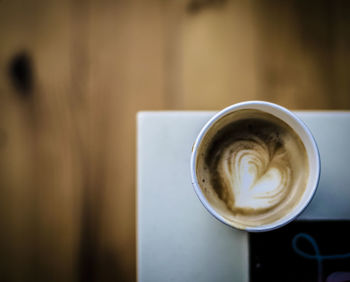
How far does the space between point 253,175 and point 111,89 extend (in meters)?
0.56

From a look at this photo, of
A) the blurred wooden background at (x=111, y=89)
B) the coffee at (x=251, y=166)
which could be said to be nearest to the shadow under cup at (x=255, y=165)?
the coffee at (x=251, y=166)

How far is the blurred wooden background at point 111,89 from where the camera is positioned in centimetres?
84

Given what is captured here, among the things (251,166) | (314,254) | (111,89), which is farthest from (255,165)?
(111,89)

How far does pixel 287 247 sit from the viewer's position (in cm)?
46

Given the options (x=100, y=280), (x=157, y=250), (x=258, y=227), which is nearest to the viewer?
(x=258, y=227)

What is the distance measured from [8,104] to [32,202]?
0.33 metres

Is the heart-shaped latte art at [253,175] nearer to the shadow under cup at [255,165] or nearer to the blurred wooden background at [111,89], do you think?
the shadow under cup at [255,165]

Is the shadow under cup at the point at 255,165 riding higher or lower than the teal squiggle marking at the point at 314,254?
higher

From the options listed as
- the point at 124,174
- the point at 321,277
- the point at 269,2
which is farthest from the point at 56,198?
the point at 269,2

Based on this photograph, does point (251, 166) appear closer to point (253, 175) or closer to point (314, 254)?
point (253, 175)

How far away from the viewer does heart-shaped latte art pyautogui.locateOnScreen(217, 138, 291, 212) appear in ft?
1.49

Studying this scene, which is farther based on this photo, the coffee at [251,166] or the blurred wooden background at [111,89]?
the blurred wooden background at [111,89]

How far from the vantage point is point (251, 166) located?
0.47m

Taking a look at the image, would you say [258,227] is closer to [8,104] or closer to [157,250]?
[157,250]
